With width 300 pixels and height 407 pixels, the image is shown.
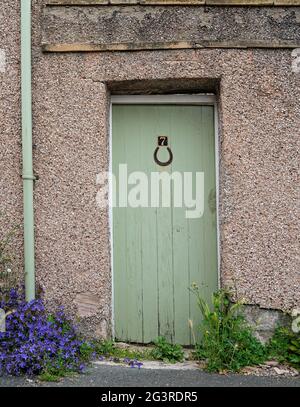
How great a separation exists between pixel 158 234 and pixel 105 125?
3.53 ft

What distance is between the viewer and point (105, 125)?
15.4 ft

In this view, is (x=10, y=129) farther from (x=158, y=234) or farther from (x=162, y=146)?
(x=158, y=234)

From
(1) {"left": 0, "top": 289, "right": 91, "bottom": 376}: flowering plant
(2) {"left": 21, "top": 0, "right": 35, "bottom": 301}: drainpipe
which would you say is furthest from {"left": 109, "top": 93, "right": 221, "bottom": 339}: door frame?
(2) {"left": 21, "top": 0, "right": 35, "bottom": 301}: drainpipe

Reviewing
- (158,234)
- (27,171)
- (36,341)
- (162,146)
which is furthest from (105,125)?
(36,341)

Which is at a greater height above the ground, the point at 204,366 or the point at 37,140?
the point at 37,140

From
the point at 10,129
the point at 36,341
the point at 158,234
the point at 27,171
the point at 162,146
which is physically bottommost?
the point at 36,341

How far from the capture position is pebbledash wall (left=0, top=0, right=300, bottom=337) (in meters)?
4.63

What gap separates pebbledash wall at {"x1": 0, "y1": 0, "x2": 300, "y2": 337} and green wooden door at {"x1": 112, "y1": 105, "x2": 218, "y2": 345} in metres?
0.29

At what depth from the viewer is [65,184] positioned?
15.3 ft

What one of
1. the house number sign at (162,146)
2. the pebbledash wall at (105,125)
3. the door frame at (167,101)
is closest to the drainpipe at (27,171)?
the pebbledash wall at (105,125)

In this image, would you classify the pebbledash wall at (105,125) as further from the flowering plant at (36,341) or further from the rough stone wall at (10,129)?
the flowering plant at (36,341)
